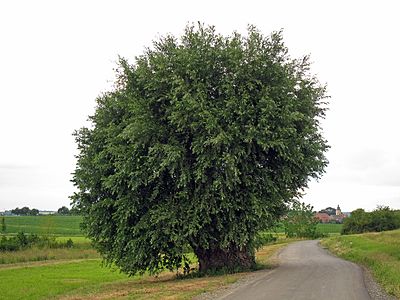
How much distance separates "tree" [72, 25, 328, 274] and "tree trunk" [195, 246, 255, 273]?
2.4 inches

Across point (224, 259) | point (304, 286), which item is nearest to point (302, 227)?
point (224, 259)

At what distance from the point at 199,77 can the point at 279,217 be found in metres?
8.64

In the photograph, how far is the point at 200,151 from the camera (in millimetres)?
23969

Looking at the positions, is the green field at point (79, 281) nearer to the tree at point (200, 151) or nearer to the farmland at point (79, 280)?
the farmland at point (79, 280)

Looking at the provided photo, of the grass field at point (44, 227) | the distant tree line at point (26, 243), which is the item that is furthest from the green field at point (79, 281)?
the distant tree line at point (26, 243)

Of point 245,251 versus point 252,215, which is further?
point 245,251

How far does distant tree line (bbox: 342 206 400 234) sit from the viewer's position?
94.8 metres

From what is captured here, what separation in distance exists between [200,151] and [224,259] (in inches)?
260

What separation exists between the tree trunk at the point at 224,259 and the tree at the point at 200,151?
6 centimetres

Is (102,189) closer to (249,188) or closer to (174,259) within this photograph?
(174,259)

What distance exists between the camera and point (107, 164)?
26.0m

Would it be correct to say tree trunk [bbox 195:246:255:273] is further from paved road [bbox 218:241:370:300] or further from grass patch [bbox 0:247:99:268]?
grass patch [bbox 0:247:99:268]

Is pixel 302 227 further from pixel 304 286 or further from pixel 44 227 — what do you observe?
pixel 304 286

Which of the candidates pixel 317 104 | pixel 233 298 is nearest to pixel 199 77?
pixel 317 104
